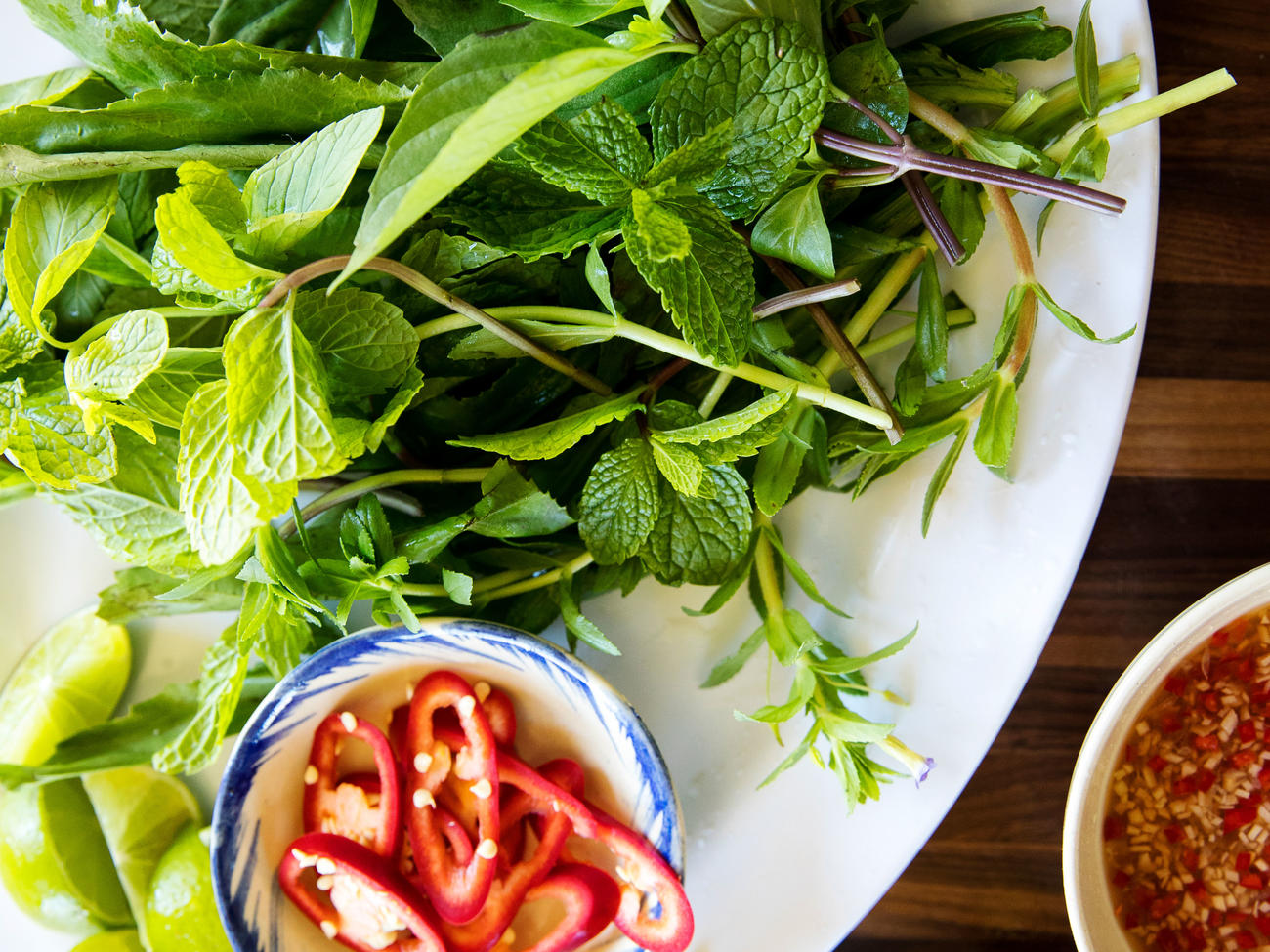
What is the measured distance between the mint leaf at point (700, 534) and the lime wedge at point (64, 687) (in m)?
0.55

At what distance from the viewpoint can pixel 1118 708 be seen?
2.48 ft

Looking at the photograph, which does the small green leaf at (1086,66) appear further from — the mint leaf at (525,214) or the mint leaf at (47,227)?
the mint leaf at (47,227)

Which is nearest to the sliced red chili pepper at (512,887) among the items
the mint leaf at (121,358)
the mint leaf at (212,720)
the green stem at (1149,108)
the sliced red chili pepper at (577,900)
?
the sliced red chili pepper at (577,900)

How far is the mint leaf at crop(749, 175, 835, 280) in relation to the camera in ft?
2.11

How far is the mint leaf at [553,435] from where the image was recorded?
659 millimetres

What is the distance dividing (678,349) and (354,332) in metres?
0.21

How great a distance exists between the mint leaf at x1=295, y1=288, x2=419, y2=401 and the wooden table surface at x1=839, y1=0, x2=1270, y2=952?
26.1 inches

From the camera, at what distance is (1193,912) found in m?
0.89

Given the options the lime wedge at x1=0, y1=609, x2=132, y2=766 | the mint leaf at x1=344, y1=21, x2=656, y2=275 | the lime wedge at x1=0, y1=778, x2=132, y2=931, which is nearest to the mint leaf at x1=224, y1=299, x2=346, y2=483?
the mint leaf at x1=344, y1=21, x2=656, y2=275

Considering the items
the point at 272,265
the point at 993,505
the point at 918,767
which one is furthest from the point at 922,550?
the point at 272,265

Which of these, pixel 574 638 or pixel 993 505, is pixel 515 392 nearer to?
pixel 574 638

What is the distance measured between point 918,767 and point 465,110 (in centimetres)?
58

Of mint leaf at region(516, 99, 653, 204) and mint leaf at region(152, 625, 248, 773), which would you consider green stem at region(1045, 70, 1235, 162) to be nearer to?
mint leaf at region(516, 99, 653, 204)

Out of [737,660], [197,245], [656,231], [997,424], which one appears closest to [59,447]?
[197,245]
